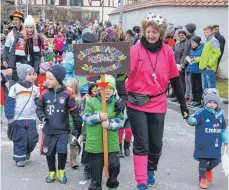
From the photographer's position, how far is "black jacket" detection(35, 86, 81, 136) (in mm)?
5418

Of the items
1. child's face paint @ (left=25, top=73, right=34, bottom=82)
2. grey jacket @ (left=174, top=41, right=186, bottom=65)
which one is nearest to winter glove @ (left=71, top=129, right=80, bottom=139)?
child's face paint @ (left=25, top=73, right=34, bottom=82)

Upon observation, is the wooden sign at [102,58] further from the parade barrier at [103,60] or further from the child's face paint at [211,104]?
the child's face paint at [211,104]

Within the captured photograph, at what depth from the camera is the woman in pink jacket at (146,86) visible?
16.3 ft

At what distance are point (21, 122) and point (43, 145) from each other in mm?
783

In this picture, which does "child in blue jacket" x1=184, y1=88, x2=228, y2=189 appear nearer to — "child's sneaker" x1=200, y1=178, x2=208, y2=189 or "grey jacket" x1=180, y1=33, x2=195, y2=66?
"child's sneaker" x1=200, y1=178, x2=208, y2=189

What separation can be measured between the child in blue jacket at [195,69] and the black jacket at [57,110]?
222 inches

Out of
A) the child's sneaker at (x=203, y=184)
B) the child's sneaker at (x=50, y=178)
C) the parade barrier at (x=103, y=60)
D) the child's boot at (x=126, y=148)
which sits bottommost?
the child's sneaker at (x=203, y=184)

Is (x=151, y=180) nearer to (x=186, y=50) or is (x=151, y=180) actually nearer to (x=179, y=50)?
(x=186, y=50)

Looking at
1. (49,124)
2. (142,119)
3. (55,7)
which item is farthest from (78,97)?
(55,7)

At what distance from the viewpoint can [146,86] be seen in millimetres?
4980

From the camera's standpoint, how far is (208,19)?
1498cm

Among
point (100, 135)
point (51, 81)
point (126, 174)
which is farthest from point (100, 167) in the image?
point (51, 81)

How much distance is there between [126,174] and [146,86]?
132 centimetres

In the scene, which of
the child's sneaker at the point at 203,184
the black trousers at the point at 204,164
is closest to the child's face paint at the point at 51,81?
the black trousers at the point at 204,164
